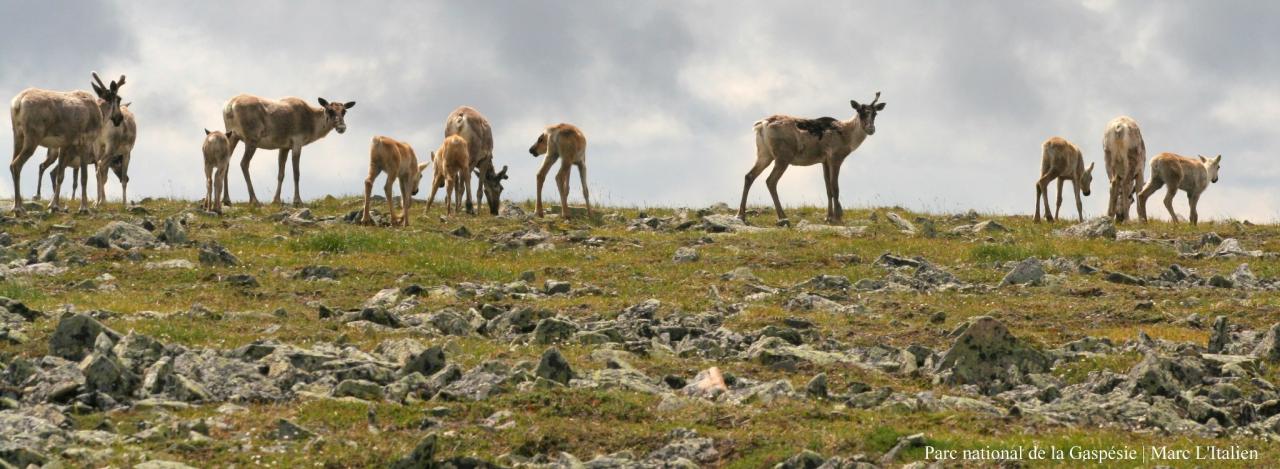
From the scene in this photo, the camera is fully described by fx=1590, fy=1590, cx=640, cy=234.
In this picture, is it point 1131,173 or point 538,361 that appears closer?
point 538,361

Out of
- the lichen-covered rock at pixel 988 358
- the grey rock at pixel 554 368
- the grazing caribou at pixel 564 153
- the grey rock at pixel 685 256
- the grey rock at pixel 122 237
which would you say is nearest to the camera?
the grey rock at pixel 554 368

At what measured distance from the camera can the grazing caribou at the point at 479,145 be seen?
109ft

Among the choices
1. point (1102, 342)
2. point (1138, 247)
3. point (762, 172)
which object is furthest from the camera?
point (762, 172)

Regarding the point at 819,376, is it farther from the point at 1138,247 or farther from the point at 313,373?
the point at 1138,247

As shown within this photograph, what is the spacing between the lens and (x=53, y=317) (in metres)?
17.2

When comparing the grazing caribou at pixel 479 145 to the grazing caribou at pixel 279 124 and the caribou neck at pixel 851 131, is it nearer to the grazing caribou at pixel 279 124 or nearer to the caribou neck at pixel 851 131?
the grazing caribou at pixel 279 124

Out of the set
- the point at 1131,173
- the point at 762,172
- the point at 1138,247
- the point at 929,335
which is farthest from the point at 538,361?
the point at 1131,173

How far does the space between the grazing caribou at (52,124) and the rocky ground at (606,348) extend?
3072mm

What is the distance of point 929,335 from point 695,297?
3.94 m

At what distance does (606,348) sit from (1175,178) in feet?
74.1

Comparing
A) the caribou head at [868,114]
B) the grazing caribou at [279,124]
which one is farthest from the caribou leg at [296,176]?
the caribou head at [868,114]

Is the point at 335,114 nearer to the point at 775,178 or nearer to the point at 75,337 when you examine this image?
the point at 775,178

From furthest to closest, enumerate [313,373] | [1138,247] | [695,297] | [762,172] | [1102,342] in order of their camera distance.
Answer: [762,172], [1138,247], [695,297], [1102,342], [313,373]

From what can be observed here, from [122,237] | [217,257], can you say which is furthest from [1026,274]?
[122,237]
